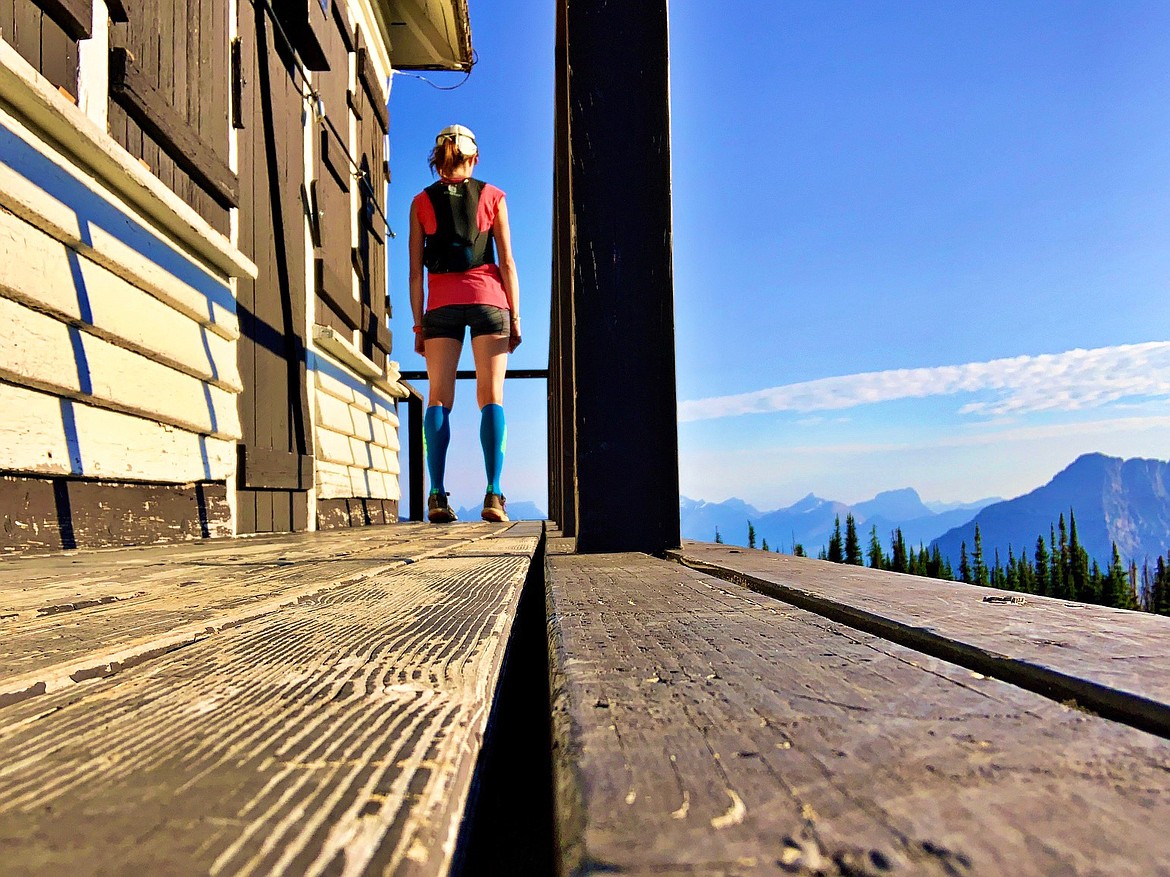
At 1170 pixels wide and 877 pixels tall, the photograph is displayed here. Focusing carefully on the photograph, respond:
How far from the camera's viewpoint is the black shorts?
4148mm

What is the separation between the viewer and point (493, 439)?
14.2 ft

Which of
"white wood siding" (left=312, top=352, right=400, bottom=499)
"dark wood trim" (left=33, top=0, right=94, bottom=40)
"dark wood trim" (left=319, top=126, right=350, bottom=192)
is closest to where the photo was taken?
"dark wood trim" (left=33, top=0, right=94, bottom=40)

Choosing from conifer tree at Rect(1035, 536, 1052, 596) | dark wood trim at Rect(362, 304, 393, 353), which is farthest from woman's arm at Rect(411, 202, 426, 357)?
conifer tree at Rect(1035, 536, 1052, 596)

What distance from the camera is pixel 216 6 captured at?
333cm

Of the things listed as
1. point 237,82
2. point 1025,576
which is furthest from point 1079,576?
point 237,82

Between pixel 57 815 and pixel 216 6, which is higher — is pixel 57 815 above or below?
below

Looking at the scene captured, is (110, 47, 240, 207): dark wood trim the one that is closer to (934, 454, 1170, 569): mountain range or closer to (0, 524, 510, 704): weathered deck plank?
(0, 524, 510, 704): weathered deck plank

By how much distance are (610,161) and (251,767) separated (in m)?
1.52

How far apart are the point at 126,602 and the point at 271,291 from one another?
10.6 ft

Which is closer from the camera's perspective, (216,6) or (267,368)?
(216,6)

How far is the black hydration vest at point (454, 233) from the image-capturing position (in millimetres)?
4211

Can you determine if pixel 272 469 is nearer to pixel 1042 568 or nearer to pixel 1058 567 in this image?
pixel 1042 568

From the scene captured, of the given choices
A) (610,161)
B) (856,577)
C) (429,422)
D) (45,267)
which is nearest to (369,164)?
(429,422)

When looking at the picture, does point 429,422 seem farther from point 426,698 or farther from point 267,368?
point 426,698
